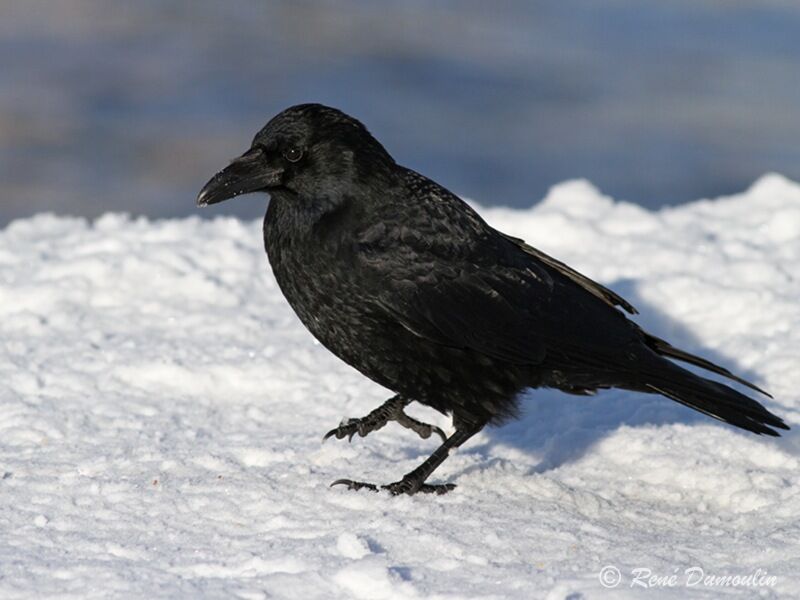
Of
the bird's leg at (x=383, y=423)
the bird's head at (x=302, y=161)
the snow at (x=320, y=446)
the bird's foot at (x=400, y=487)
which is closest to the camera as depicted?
the snow at (x=320, y=446)

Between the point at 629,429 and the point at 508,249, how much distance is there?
0.91m

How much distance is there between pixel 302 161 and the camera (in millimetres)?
4840

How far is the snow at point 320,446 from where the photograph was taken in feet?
12.8

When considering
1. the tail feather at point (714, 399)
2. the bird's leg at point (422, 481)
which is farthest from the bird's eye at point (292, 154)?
the tail feather at point (714, 399)

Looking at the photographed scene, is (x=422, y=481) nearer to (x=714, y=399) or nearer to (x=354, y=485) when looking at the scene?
(x=354, y=485)

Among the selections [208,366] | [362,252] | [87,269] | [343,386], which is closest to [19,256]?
[87,269]

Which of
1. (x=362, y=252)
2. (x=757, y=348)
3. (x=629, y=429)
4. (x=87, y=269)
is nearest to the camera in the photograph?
(x=362, y=252)

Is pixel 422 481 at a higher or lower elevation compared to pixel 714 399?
lower

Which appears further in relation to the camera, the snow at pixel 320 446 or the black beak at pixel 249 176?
the black beak at pixel 249 176

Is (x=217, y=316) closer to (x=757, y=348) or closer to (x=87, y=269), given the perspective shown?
(x=87, y=269)

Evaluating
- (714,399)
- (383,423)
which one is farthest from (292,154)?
(714,399)

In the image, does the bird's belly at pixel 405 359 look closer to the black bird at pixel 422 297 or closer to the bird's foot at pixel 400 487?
the black bird at pixel 422 297

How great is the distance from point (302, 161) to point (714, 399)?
1.60 metres

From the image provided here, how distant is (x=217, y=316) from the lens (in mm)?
6461
